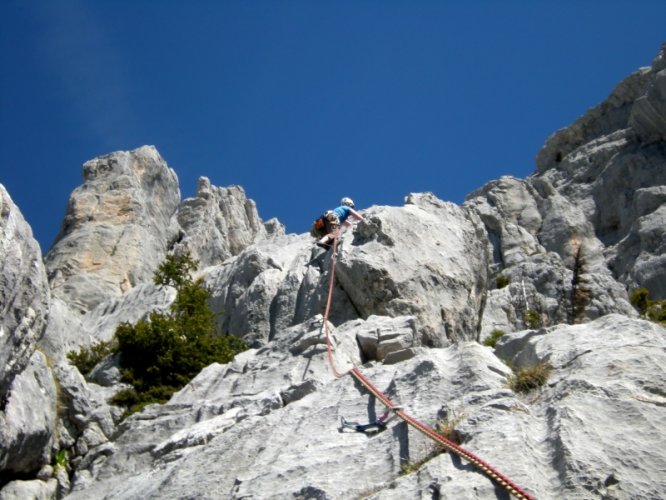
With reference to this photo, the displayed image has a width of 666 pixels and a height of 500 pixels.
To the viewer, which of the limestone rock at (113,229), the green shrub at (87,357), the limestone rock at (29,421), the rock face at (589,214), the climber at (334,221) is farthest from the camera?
the limestone rock at (113,229)

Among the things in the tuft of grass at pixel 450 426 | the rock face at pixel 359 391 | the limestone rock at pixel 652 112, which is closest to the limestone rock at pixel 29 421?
the rock face at pixel 359 391

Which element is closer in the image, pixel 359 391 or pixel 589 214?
pixel 359 391

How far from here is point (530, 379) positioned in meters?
10.6

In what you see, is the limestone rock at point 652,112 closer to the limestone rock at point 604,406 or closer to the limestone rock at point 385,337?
the limestone rock at point 385,337

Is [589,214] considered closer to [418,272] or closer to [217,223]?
[217,223]

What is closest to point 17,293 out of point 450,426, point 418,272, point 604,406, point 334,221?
point 450,426

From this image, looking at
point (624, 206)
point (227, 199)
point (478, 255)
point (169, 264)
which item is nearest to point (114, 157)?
point (227, 199)

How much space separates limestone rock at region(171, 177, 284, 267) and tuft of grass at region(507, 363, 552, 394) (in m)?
53.8

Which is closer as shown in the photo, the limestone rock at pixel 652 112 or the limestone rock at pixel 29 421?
the limestone rock at pixel 29 421

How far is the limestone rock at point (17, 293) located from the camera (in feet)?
37.6

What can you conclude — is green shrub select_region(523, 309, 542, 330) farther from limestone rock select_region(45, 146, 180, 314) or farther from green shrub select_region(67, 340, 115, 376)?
limestone rock select_region(45, 146, 180, 314)

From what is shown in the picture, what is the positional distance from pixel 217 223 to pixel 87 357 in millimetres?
51844

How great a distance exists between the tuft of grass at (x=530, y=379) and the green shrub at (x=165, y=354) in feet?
32.8

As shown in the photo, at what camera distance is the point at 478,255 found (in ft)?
79.8
